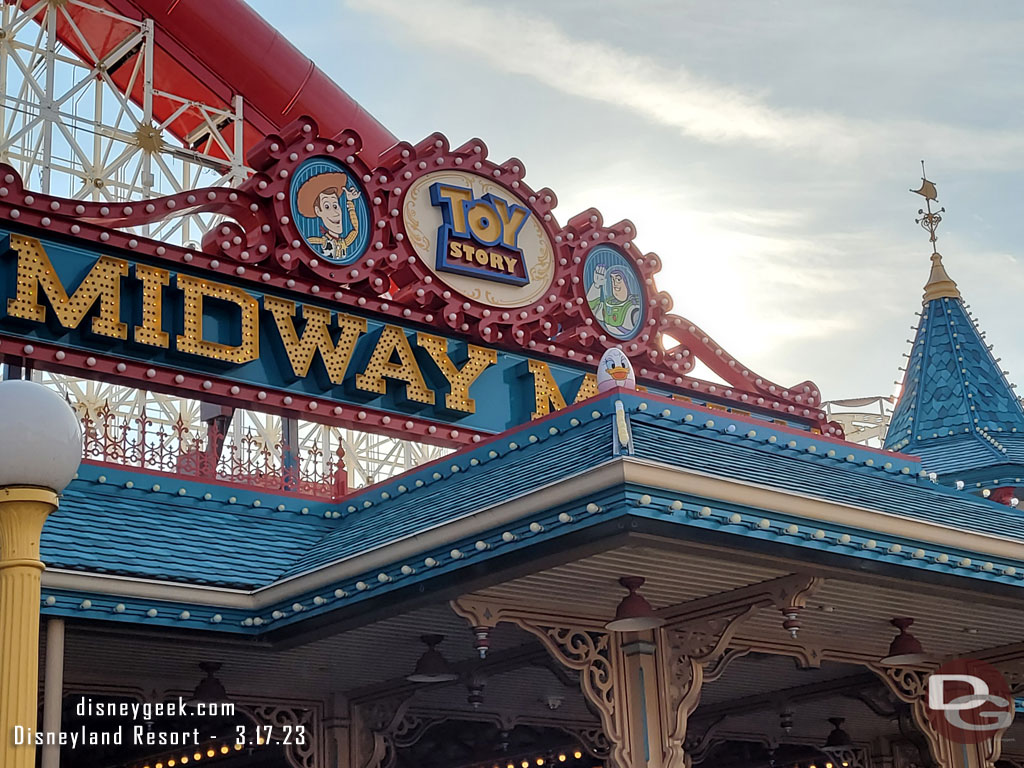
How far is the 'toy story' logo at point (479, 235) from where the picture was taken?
48.4 ft

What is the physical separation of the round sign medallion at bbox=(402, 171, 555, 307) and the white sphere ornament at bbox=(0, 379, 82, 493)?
31.1 ft

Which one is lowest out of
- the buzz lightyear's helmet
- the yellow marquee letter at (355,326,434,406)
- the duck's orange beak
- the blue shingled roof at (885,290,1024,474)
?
the duck's orange beak

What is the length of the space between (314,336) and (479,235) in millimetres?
2354

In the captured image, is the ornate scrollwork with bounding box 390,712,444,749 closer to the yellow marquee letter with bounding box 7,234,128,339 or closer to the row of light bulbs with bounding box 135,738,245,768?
the row of light bulbs with bounding box 135,738,245,768

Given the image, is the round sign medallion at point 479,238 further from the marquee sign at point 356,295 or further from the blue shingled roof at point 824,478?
the blue shingled roof at point 824,478

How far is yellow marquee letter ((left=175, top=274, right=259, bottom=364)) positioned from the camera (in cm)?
1275

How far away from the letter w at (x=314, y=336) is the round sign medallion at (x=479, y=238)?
1.22 metres

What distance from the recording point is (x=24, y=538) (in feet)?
16.8

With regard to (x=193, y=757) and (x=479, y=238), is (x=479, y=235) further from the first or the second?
(x=193, y=757)

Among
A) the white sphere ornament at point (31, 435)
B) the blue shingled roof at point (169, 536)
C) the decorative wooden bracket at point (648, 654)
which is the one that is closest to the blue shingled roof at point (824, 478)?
the decorative wooden bracket at point (648, 654)

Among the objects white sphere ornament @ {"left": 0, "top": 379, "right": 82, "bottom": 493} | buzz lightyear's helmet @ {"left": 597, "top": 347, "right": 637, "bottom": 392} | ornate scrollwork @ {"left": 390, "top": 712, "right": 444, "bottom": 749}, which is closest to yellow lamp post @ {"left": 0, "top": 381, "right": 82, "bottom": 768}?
white sphere ornament @ {"left": 0, "top": 379, "right": 82, "bottom": 493}

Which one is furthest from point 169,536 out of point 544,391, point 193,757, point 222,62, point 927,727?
point 222,62

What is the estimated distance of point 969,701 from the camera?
1135cm

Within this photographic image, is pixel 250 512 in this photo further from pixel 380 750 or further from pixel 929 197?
pixel 929 197
